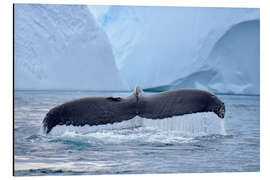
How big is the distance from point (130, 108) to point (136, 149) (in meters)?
1.08

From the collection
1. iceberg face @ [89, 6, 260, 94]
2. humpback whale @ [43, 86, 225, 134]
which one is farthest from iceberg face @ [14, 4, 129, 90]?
humpback whale @ [43, 86, 225, 134]

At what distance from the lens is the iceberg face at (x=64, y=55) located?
427 inches

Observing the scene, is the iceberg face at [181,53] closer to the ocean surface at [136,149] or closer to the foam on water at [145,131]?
the ocean surface at [136,149]

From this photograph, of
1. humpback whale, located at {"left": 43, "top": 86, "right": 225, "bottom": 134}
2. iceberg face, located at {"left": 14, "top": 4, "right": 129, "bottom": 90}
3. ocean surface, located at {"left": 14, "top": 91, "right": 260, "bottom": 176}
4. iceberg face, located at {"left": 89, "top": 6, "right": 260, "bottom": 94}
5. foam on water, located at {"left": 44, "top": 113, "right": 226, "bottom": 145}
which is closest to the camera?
humpback whale, located at {"left": 43, "top": 86, "right": 225, "bottom": 134}

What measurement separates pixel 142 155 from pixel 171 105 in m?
1.17

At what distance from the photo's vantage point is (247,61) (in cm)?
1191

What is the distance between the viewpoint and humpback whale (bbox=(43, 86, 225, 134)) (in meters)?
6.16

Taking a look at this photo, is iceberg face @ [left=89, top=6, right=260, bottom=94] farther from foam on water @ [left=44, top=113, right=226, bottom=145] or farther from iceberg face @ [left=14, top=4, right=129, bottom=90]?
foam on water @ [left=44, top=113, right=226, bottom=145]

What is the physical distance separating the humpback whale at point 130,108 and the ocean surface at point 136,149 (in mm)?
98

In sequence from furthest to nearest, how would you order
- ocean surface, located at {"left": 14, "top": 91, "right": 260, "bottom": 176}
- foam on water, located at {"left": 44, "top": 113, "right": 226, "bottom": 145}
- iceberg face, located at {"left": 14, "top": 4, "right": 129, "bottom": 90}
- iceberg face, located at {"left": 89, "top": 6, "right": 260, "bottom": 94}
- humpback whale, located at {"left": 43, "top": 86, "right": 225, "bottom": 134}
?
iceberg face, located at {"left": 89, "top": 6, "right": 260, "bottom": 94}
iceberg face, located at {"left": 14, "top": 4, "right": 129, "bottom": 90}
ocean surface, located at {"left": 14, "top": 91, "right": 260, "bottom": 176}
foam on water, located at {"left": 44, "top": 113, "right": 226, "bottom": 145}
humpback whale, located at {"left": 43, "top": 86, "right": 225, "bottom": 134}

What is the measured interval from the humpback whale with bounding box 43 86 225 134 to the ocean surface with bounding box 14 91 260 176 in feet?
0.32

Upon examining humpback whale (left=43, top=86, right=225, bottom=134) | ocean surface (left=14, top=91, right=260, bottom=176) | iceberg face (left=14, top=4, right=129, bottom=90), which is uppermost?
iceberg face (left=14, top=4, right=129, bottom=90)

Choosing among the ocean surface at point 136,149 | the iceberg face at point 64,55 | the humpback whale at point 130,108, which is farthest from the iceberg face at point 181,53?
the humpback whale at point 130,108
